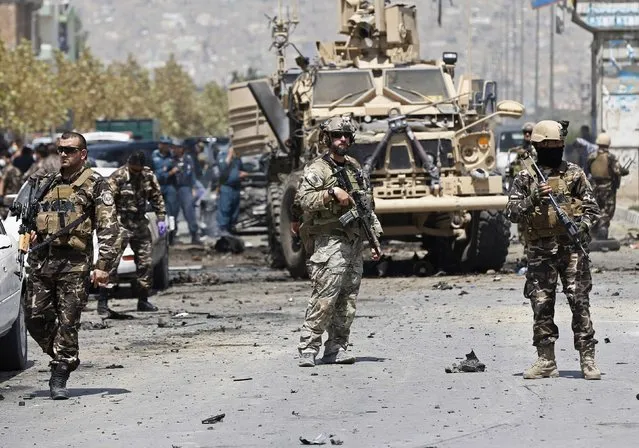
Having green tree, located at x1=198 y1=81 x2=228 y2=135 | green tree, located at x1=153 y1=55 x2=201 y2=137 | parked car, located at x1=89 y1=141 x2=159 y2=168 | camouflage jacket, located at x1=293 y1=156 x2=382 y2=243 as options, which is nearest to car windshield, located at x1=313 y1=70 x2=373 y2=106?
parked car, located at x1=89 y1=141 x2=159 y2=168

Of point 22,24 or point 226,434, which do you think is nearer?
point 226,434

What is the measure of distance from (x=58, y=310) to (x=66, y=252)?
386 millimetres

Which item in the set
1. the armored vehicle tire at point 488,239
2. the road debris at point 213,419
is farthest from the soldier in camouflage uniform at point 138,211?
the road debris at point 213,419

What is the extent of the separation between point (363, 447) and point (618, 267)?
13234 millimetres

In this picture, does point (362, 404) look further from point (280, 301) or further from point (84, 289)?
point (280, 301)

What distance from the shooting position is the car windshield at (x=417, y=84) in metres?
22.1

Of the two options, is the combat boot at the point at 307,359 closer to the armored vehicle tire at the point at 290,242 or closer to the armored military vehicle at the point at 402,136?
the armored military vehicle at the point at 402,136

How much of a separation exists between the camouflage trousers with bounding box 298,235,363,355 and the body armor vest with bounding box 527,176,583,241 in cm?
173

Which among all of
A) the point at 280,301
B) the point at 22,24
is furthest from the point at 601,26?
the point at 22,24

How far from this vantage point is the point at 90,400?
37.3 feet

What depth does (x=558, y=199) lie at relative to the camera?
11.4 m

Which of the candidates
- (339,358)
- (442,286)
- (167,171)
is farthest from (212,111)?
(339,358)

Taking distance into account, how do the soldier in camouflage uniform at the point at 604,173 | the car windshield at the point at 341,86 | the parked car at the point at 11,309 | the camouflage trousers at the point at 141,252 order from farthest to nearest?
1. the soldier in camouflage uniform at the point at 604,173
2. the car windshield at the point at 341,86
3. the camouflage trousers at the point at 141,252
4. the parked car at the point at 11,309

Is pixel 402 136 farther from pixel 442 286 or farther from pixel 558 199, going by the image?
pixel 558 199
